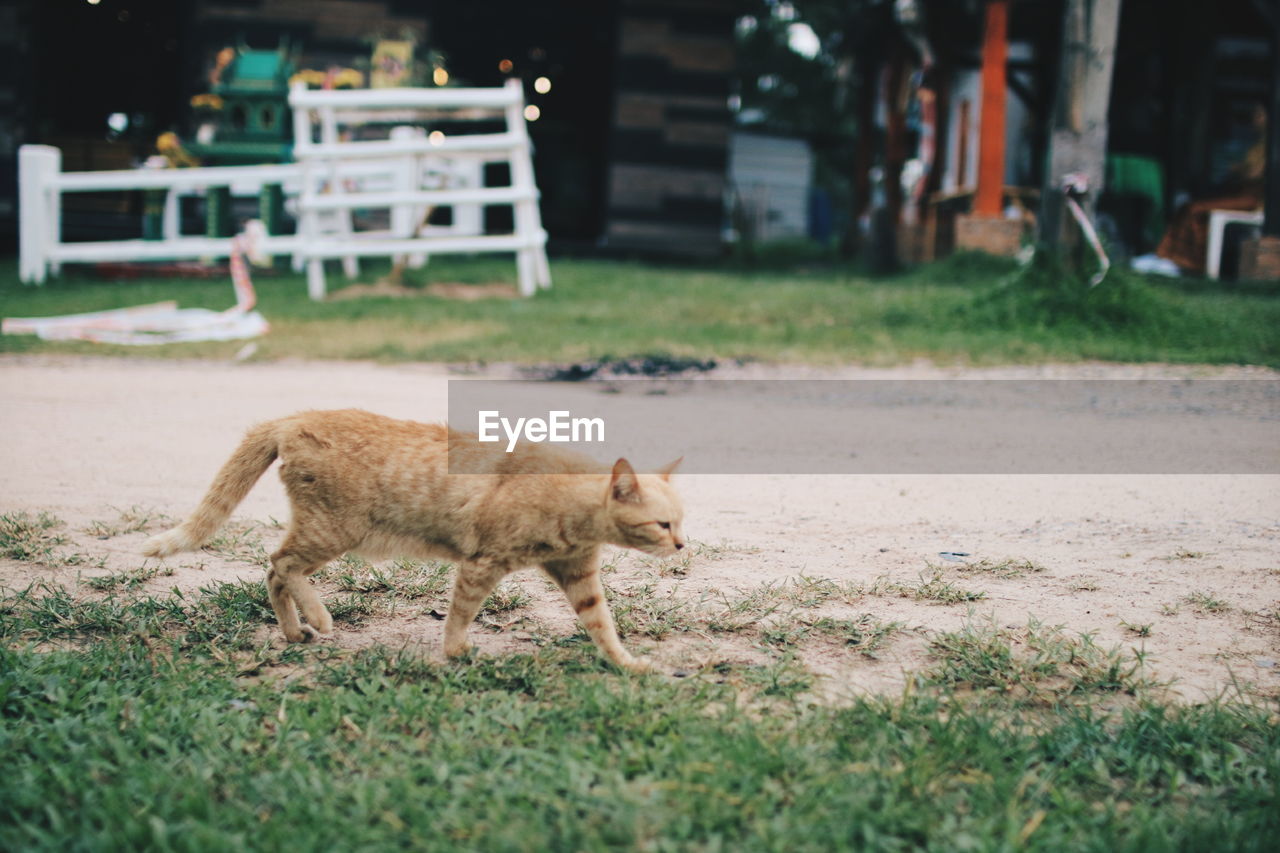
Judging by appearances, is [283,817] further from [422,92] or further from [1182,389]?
[422,92]

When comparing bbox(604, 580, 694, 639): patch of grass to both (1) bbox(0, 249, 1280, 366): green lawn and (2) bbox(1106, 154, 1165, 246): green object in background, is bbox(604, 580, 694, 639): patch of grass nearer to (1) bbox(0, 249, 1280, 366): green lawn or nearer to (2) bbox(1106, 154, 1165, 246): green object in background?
(1) bbox(0, 249, 1280, 366): green lawn

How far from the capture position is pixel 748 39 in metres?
39.5

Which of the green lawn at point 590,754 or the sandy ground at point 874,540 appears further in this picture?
the sandy ground at point 874,540

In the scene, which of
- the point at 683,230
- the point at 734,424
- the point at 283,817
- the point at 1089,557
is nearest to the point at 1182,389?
the point at 734,424

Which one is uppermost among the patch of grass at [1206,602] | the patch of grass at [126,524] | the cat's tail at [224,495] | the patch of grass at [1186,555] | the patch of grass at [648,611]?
the cat's tail at [224,495]

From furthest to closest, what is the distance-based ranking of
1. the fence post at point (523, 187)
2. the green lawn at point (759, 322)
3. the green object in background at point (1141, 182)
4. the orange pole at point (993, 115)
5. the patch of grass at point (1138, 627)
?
the green object in background at point (1141, 182)
the orange pole at point (993, 115)
the fence post at point (523, 187)
the green lawn at point (759, 322)
the patch of grass at point (1138, 627)

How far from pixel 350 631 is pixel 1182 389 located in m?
5.79

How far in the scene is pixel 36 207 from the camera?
35.5 feet

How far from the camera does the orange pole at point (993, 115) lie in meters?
12.8

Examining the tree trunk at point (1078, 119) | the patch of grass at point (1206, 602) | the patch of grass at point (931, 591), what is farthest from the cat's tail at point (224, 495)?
the tree trunk at point (1078, 119)

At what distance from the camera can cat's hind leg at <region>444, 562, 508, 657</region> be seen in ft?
9.70

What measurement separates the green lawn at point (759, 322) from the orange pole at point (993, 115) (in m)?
2.06

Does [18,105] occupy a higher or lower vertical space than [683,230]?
higher

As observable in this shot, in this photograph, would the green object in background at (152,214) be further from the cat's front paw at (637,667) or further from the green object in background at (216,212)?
the cat's front paw at (637,667)
